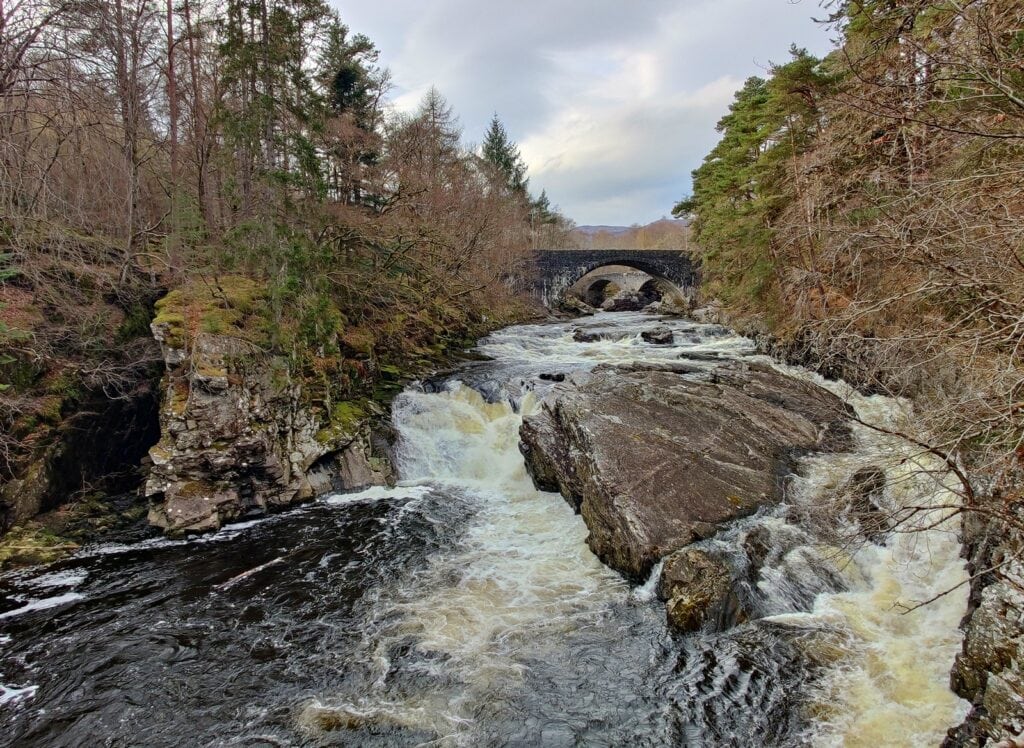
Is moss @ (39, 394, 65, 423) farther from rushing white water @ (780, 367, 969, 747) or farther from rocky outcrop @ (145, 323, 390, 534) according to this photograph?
rushing white water @ (780, 367, 969, 747)

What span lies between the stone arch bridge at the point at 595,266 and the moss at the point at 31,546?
3199 centimetres

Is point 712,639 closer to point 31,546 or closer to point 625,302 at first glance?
point 31,546

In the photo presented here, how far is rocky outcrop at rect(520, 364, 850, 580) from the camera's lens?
7586mm

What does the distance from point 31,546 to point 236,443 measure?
10.3 feet

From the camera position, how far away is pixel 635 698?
207 inches

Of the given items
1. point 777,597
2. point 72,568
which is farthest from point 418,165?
point 777,597

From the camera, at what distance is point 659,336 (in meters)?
21.7

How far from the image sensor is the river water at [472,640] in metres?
4.90

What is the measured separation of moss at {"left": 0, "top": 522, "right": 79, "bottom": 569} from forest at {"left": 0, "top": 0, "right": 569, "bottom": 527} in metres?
0.33

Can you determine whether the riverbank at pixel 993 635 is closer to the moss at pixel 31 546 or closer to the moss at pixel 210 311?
the moss at pixel 210 311

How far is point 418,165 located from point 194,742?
19.5m

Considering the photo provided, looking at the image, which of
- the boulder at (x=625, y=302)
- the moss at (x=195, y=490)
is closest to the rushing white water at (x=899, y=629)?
the moss at (x=195, y=490)

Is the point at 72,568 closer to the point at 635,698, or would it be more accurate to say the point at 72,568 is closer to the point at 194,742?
the point at 194,742

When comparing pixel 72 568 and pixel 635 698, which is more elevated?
pixel 72 568
